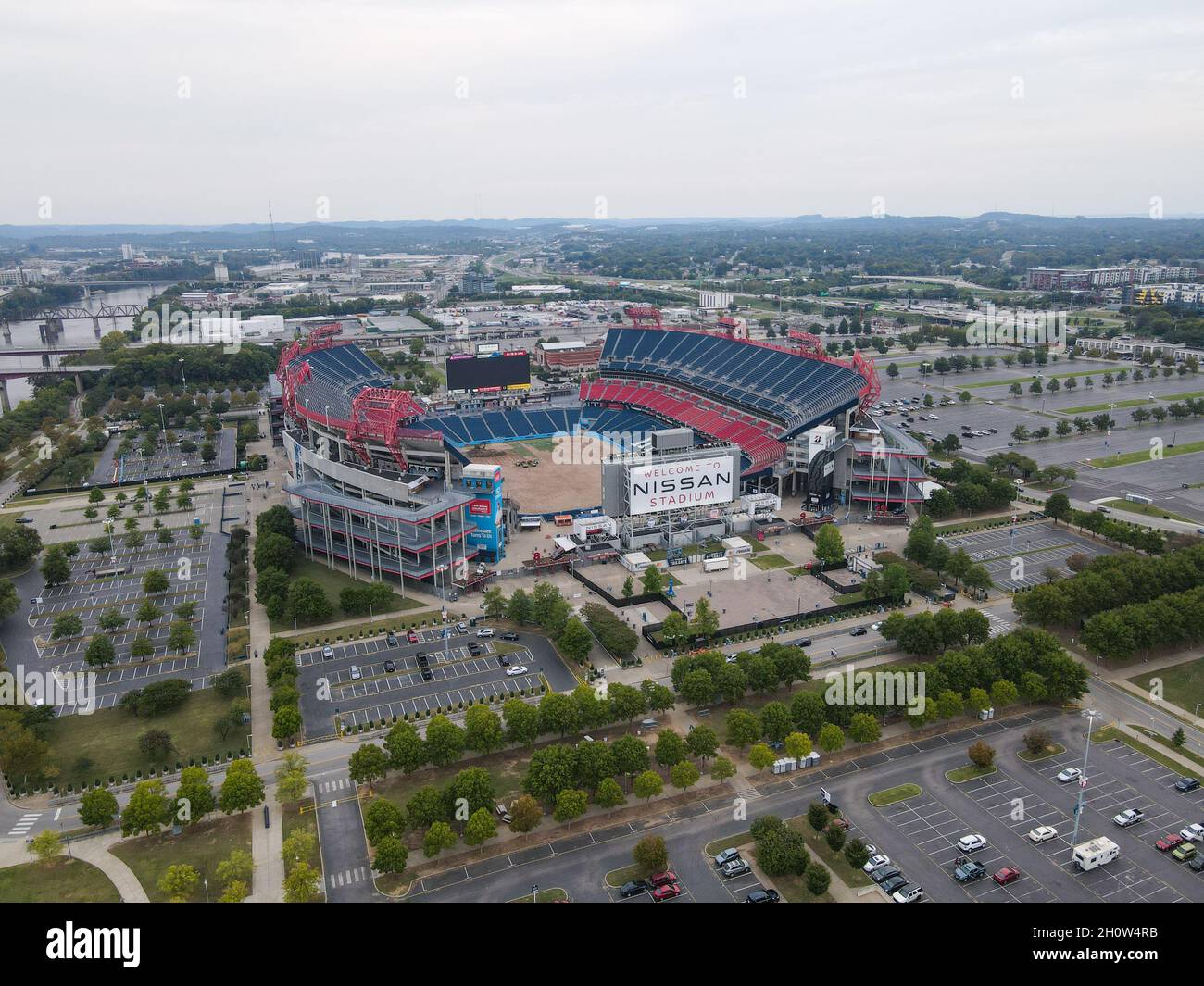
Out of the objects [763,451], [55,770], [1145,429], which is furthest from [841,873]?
[1145,429]

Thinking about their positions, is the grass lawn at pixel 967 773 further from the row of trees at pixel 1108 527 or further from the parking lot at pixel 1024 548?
the row of trees at pixel 1108 527

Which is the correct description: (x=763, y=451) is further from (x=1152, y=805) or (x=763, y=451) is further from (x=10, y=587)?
(x=10, y=587)

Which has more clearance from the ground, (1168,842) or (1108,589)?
(1108,589)

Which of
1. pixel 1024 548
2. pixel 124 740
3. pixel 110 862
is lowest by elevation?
pixel 110 862

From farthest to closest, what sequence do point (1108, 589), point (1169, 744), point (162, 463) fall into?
point (162, 463) < point (1108, 589) < point (1169, 744)

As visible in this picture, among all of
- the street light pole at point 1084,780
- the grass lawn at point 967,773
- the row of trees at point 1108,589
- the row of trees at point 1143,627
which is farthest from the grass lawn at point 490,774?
the row of trees at point 1143,627

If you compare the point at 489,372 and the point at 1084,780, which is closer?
the point at 1084,780

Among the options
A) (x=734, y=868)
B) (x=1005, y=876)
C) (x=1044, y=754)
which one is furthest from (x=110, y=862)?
(x=1044, y=754)

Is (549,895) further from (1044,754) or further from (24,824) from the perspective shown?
(1044,754)
